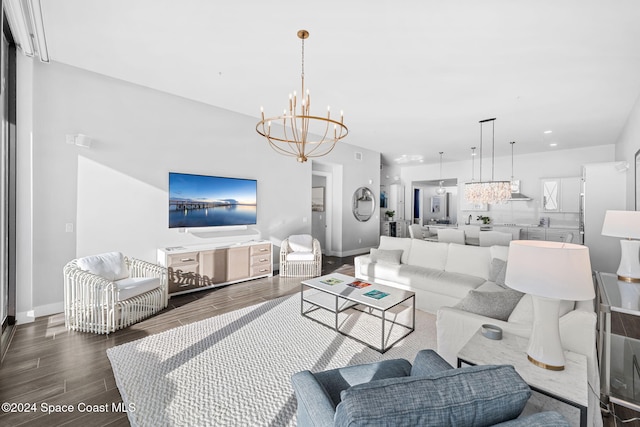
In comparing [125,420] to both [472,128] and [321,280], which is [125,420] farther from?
[472,128]

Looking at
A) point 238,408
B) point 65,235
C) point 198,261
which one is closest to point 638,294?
point 238,408

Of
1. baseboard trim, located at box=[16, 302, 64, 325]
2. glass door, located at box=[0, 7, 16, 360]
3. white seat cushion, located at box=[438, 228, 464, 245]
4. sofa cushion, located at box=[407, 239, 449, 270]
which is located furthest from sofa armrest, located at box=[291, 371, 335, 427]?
white seat cushion, located at box=[438, 228, 464, 245]

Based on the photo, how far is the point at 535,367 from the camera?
1.49 meters

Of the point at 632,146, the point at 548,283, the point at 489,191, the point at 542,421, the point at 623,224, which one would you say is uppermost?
the point at 632,146

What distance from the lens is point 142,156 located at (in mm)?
4086

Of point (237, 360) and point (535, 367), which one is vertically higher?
point (535, 367)

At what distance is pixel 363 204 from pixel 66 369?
21.9 ft

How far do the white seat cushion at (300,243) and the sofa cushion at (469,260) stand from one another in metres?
2.45

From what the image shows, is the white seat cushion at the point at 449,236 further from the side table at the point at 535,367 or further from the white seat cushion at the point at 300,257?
the side table at the point at 535,367

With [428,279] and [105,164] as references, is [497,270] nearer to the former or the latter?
[428,279]

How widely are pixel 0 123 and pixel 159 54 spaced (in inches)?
63.4

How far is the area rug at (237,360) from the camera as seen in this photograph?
1856 mm

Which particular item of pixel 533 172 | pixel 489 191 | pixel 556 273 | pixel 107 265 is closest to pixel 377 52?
pixel 556 273

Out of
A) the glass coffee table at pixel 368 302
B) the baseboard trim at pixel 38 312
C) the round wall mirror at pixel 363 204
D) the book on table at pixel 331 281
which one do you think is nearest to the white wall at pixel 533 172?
the round wall mirror at pixel 363 204
